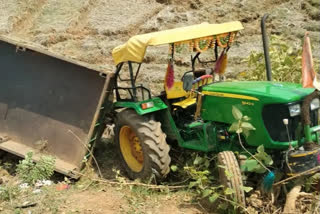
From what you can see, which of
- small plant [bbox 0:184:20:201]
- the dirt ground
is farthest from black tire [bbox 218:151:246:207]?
small plant [bbox 0:184:20:201]

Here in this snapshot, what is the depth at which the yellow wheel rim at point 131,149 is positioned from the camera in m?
5.54

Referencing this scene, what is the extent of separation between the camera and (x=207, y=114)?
5098 mm

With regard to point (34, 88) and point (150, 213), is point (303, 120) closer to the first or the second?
point (150, 213)

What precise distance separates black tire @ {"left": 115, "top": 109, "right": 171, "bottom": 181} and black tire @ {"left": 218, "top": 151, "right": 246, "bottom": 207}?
2.74 feet

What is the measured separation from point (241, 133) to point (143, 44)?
4.56 ft

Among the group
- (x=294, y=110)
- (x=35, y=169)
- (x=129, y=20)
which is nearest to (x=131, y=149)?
(x=35, y=169)

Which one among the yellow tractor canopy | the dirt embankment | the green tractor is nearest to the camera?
the green tractor

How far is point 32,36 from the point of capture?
1215cm

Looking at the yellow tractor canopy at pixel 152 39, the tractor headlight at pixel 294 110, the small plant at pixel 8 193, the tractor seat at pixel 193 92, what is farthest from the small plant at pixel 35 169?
the tractor headlight at pixel 294 110

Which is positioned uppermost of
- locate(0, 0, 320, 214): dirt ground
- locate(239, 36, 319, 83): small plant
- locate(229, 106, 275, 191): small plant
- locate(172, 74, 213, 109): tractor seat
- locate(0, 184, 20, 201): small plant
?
locate(0, 0, 320, 214): dirt ground

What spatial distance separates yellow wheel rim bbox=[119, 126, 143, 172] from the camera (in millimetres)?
5535

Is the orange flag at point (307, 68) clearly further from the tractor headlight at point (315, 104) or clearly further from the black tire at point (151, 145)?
the black tire at point (151, 145)

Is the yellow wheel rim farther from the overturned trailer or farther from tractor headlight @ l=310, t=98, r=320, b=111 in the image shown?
tractor headlight @ l=310, t=98, r=320, b=111

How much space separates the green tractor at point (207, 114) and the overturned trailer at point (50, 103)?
0.33m
